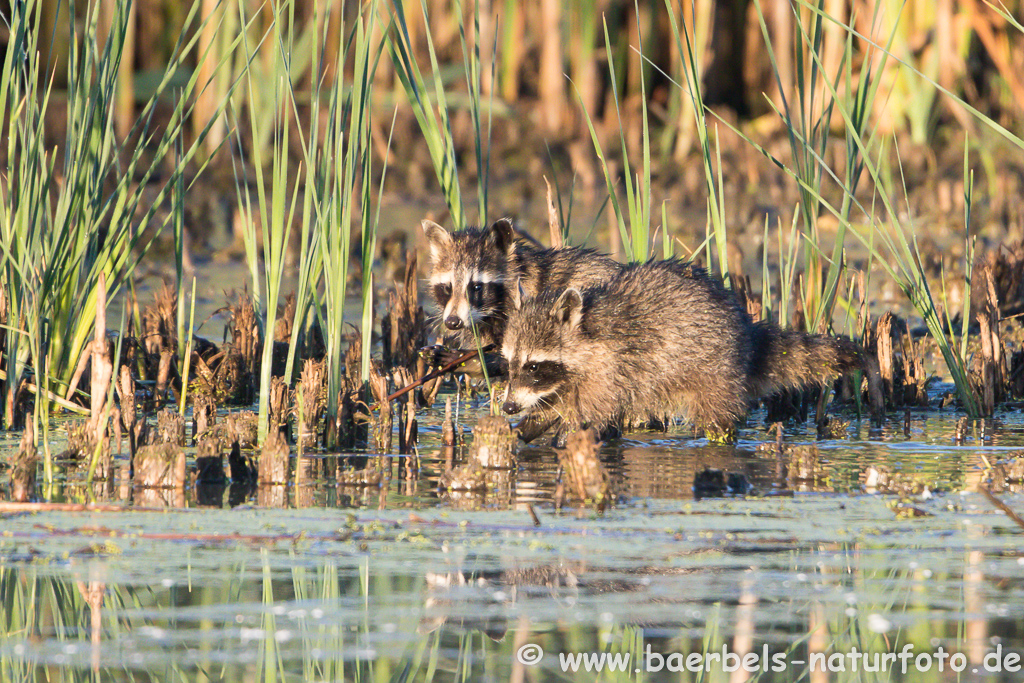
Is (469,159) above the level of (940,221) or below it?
above

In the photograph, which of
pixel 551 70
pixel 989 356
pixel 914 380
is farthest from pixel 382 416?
pixel 551 70

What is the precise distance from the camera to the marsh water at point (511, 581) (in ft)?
9.98

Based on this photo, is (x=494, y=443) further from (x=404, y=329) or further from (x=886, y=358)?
(x=404, y=329)

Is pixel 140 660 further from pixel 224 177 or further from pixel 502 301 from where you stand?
pixel 224 177

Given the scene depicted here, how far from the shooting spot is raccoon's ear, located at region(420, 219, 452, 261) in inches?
269

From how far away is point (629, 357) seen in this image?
5895 mm

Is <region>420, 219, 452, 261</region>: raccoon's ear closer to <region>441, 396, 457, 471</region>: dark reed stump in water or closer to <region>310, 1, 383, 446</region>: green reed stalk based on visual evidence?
<region>310, 1, 383, 446</region>: green reed stalk

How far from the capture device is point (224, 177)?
1348 cm

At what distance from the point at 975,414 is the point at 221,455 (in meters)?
3.44

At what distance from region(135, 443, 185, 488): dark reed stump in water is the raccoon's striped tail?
2.65 m

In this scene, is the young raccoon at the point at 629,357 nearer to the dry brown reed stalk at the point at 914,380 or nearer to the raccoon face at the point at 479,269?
the raccoon face at the point at 479,269

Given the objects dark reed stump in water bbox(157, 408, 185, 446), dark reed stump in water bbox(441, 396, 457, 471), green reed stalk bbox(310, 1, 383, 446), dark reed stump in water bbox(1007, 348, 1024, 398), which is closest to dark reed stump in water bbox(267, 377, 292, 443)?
green reed stalk bbox(310, 1, 383, 446)

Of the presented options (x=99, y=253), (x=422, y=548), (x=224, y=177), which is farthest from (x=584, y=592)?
(x=224, y=177)

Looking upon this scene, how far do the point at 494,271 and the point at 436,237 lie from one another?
44 centimetres
